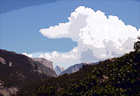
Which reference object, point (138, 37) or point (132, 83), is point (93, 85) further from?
point (138, 37)

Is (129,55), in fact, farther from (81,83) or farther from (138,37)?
(81,83)

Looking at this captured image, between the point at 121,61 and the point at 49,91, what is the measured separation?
104ft

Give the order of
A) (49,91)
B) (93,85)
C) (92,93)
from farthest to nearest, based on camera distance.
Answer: (49,91)
(93,85)
(92,93)

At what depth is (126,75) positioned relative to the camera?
171 ft

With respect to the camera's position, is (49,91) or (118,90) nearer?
(118,90)

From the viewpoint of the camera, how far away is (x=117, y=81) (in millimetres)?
54719

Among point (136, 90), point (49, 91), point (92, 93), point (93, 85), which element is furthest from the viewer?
point (49, 91)

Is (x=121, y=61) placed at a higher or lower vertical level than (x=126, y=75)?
→ higher

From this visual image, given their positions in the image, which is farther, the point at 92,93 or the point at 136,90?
the point at 92,93

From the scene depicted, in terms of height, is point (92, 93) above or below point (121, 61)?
below

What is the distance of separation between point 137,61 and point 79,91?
59.3ft

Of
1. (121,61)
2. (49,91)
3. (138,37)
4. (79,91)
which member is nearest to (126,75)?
(121,61)

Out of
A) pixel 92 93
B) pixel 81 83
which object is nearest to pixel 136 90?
pixel 92 93

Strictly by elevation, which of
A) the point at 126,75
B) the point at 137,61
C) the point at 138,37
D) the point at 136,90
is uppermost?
the point at 138,37
